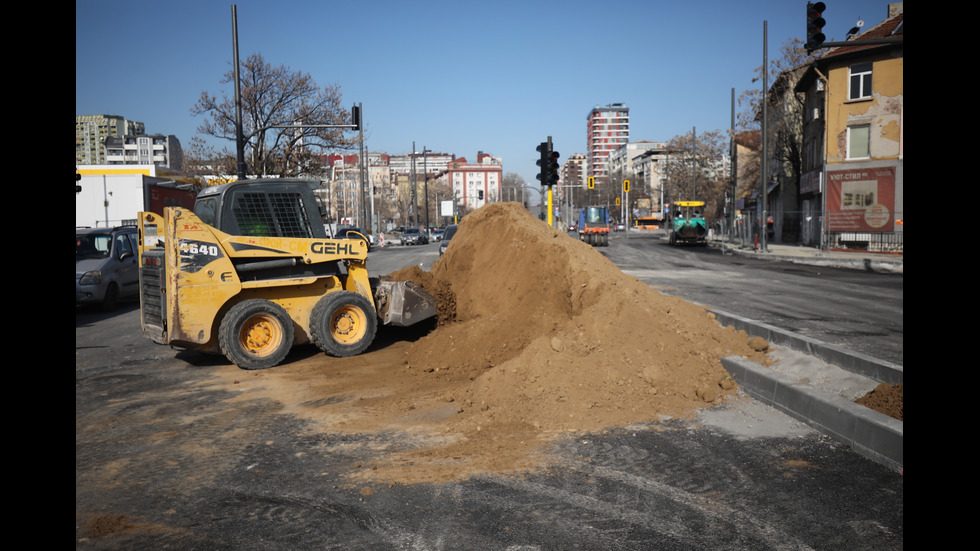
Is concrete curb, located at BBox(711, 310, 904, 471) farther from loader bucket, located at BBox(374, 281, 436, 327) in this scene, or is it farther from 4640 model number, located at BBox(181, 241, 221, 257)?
4640 model number, located at BBox(181, 241, 221, 257)

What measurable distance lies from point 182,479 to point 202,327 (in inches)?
151

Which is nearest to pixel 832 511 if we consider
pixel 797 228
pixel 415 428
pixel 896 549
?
pixel 896 549

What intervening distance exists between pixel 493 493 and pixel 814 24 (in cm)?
1538

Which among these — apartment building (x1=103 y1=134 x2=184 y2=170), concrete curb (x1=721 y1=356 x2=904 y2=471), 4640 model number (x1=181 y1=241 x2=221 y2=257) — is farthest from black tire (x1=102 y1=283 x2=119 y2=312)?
apartment building (x1=103 y1=134 x2=184 y2=170)

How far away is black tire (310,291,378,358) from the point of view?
30.6ft

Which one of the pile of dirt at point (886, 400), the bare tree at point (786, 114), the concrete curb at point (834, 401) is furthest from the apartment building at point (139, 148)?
the pile of dirt at point (886, 400)

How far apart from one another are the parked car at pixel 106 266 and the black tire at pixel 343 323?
8.03 meters

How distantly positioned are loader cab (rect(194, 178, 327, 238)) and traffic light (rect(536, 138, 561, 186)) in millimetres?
10469

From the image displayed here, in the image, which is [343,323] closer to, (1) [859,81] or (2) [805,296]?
(2) [805,296]

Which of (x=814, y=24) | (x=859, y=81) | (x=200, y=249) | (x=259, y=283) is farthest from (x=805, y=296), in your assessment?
(x=859, y=81)

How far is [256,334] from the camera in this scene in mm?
9031

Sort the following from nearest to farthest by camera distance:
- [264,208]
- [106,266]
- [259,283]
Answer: [259,283] → [264,208] → [106,266]
